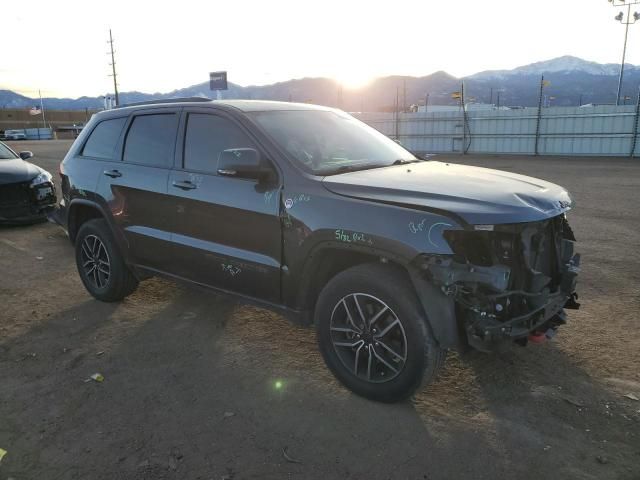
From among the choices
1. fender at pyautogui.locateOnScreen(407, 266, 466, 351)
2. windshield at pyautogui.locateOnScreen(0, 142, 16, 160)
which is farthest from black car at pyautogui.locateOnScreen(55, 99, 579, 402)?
windshield at pyautogui.locateOnScreen(0, 142, 16, 160)

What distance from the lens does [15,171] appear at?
8.88m

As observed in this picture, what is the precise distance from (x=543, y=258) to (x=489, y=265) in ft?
2.07

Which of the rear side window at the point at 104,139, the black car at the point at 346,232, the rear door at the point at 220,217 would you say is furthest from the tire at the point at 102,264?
the rear door at the point at 220,217

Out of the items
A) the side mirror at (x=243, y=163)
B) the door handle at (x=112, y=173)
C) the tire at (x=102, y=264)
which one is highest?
the side mirror at (x=243, y=163)

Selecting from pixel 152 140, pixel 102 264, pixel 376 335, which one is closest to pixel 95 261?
pixel 102 264

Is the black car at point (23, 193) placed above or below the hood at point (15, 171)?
below

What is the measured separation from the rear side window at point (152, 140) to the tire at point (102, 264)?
0.81 meters

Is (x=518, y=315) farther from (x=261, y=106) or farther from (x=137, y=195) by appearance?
(x=137, y=195)

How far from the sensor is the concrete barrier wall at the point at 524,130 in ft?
76.6

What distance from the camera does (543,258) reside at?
3.35 metres

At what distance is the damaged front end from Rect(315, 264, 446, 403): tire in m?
0.25

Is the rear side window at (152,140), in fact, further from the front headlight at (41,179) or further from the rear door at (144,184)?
the front headlight at (41,179)

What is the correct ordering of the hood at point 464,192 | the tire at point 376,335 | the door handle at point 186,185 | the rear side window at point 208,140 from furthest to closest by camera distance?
1. the door handle at point 186,185
2. the rear side window at point 208,140
3. the tire at point 376,335
4. the hood at point 464,192

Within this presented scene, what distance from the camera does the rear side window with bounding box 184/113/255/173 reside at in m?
3.90
